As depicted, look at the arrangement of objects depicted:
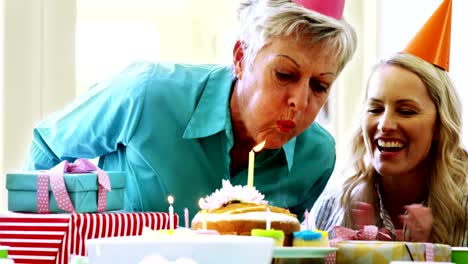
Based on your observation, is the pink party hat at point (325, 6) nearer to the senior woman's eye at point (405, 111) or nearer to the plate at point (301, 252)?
the senior woman's eye at point (405, 111)

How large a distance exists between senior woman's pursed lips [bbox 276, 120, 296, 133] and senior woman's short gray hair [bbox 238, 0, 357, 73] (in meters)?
0.13

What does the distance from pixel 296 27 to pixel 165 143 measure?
356 mm

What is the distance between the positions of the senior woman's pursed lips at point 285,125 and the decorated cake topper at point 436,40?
288 mm

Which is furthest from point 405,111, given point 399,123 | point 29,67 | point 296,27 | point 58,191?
point 29,67

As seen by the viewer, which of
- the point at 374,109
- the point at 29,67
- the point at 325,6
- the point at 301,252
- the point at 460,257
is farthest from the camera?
the point at 29,67

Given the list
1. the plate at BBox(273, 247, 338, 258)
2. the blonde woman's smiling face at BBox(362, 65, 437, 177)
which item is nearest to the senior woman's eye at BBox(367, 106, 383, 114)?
the blonde woman's smiling face at BBox(362, 65, 437, 177)

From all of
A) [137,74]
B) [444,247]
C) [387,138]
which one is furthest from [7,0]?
[444,247]

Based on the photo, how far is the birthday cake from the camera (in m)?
1.23

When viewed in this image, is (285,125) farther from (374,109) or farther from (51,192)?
(51,192)

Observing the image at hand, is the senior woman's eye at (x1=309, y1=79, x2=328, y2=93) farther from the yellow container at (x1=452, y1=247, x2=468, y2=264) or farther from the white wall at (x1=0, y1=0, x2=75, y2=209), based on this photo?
the white wall at (x1=0, y1=0, x2=75, y2=209)

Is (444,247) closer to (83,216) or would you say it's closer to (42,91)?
(83,216)

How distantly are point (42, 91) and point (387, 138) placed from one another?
1.42 metres

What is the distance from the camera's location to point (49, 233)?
135 centimetres

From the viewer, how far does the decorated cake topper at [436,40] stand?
173cm
